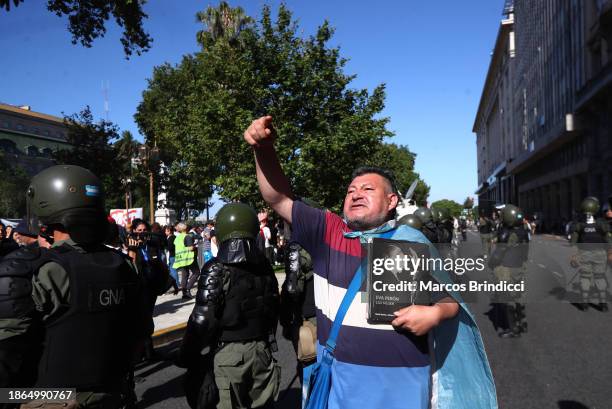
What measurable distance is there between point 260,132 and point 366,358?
3.42ft

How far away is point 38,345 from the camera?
2023 mm

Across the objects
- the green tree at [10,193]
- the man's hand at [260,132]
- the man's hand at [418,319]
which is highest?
the green tree at [10,193]

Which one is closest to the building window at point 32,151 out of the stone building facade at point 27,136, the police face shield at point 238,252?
the stone building facade at point 27,136

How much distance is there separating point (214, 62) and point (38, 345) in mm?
17504

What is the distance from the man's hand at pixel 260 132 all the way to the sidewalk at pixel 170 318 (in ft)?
19.9

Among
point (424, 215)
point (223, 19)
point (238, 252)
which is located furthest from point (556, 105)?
point (238, 252)

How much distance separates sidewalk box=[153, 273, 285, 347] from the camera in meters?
7.63

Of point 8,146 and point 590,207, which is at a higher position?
point 8,146

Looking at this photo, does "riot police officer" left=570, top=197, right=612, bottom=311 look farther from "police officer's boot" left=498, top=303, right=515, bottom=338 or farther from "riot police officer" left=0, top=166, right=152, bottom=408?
"riot police officer" left=0, top=166, right=152, bottom=408

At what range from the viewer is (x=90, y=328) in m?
2.16

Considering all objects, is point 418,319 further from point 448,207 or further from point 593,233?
point 448,207

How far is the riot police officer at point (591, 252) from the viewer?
18.5 feet

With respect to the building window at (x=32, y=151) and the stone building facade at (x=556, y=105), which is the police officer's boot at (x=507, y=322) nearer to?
the stone building facade at (x=556, y=105)

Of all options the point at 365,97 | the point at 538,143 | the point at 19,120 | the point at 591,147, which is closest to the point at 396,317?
the point at 365,97
